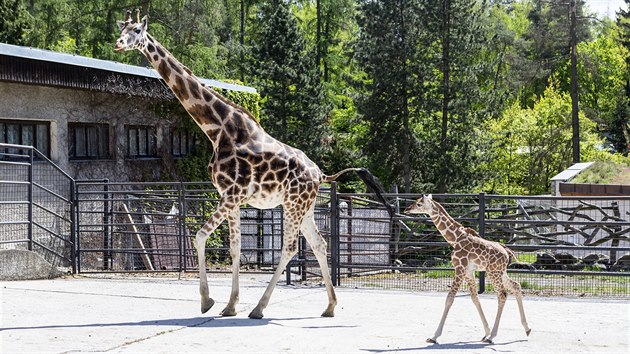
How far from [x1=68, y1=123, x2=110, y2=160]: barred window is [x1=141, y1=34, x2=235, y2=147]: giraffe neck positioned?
832cm

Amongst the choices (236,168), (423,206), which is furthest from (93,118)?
(423,206)

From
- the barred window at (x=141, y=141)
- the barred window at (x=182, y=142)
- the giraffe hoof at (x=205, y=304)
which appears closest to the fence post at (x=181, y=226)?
the barred window at (x=141, y=141)

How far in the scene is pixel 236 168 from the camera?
973 cm

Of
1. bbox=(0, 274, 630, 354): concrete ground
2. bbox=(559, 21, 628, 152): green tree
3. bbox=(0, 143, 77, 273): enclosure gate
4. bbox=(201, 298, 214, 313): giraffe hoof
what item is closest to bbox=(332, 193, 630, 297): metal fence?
bbox=(0, 274, 630, 354): concrete ground

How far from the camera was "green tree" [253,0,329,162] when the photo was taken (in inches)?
1522

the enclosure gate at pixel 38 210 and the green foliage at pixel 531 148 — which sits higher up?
the green foliage at pixel 531 148

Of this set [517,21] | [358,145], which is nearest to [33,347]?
[358,145]

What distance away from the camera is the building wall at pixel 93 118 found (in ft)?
53.1

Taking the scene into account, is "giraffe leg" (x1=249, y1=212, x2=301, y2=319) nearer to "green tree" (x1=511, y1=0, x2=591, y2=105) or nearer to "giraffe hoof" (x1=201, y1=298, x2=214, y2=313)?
"giraffe hoof" (x1=201, y1=298, x2=214, y2=313)

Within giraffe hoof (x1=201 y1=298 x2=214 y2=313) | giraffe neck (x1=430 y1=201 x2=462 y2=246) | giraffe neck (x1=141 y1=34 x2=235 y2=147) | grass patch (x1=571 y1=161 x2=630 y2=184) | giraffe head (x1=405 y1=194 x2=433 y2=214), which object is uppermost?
giraffe neck (x1=141 y1=34 x2=235 y2=147)

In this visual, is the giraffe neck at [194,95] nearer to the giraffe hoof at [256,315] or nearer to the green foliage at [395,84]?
the giraffe hoof at [256,315]

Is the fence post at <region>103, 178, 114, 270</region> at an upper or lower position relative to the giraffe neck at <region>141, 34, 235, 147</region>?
lower

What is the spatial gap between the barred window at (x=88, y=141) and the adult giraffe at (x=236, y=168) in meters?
8.42

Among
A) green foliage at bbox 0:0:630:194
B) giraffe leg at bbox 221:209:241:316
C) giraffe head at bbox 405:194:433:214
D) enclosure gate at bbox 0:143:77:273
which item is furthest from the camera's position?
green foliage at bbox 0:0:630:194
